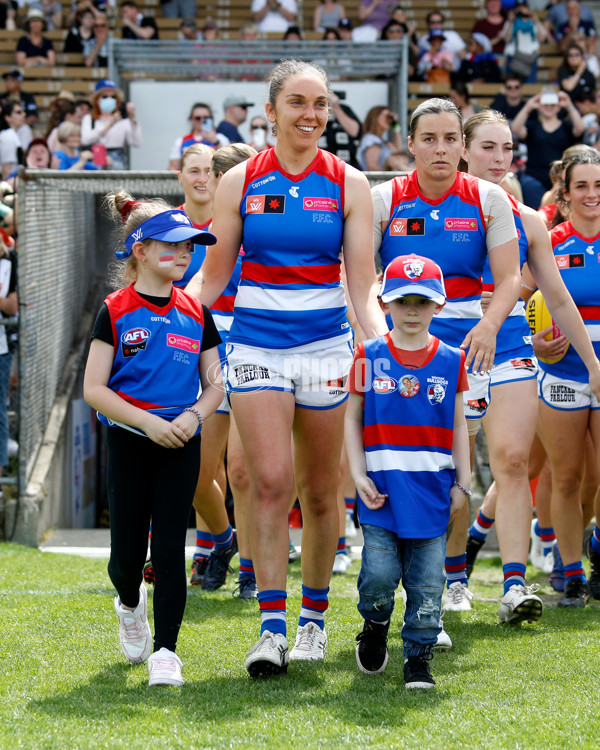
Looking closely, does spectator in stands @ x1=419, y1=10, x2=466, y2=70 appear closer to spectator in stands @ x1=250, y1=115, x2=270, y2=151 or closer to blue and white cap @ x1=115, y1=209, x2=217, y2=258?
spectator in stands @ x1=250, y1=115, x2=270, y2=151

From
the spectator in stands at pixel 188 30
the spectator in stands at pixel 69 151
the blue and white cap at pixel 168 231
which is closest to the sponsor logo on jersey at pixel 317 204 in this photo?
the blue and white cap at pixel 168 231

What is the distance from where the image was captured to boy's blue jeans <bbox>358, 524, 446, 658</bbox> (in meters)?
3.74

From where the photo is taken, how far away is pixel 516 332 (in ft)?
16.5

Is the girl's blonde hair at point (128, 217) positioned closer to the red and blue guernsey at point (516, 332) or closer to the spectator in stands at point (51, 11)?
the red and blue guernsey at point (516, 332)

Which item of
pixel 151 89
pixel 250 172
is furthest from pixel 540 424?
pixel 151 89

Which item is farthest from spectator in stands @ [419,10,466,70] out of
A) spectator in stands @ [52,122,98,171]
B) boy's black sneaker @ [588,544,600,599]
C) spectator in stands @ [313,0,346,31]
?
boy's black sneaker @ [588,544,600,599]

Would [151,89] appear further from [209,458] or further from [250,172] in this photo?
[250,172]

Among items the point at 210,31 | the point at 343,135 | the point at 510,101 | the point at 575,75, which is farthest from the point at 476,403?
the point at 210,31

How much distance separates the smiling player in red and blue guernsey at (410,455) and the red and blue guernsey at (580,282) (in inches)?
83.5

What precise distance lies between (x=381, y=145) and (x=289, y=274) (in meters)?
8.00

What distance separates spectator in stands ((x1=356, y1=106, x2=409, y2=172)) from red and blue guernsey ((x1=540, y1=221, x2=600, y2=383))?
17.3 feet

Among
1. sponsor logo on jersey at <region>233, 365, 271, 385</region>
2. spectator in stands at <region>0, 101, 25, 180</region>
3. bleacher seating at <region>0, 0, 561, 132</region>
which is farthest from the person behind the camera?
bleacher seating at <region>0, 0, 561, 132</region>

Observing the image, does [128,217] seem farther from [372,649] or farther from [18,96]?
[18,96]

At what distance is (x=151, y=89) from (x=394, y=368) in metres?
10.1
